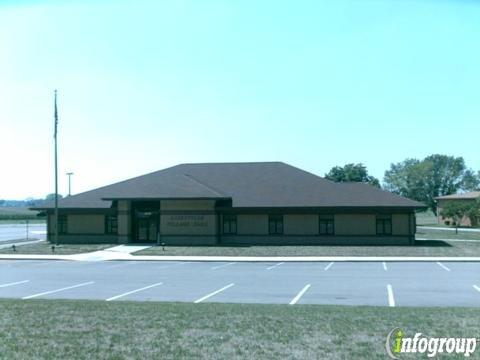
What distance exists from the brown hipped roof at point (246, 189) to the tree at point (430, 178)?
7747 centimetres

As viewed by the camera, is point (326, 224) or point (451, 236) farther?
point (451, 236)

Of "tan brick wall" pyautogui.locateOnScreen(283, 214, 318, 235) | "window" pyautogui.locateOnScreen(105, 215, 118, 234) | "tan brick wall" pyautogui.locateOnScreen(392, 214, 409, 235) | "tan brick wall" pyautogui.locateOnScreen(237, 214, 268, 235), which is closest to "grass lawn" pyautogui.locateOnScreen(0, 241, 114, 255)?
"window" pyautogui.locateOnScreen(105, 215, 118, 234)

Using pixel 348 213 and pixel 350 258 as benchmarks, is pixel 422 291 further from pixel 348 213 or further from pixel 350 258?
pixel 348 213

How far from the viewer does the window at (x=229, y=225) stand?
4347 cm

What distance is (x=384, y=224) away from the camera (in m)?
41.6

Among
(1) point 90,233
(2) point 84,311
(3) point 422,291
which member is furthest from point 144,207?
(2) point 84,311

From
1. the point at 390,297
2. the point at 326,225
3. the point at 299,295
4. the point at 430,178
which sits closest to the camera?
the point at 390,297

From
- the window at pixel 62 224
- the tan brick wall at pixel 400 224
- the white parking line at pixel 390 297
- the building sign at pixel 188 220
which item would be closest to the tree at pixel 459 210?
the tan brick wall at pixel 400 224

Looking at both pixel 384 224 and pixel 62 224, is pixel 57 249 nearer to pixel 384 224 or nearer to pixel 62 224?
pixel 62 224

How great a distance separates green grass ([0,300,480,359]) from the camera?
8.62m

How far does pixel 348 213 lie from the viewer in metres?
41.7

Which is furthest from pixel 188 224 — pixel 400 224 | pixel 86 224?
pixel 400 224

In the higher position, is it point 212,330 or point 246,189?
point 246,189

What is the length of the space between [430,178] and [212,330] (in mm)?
118248
